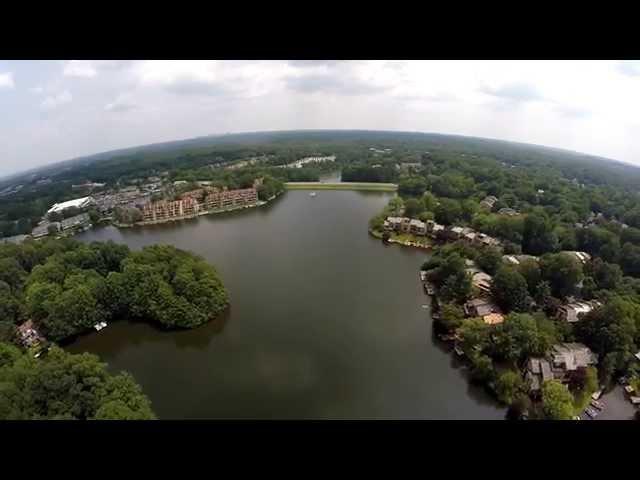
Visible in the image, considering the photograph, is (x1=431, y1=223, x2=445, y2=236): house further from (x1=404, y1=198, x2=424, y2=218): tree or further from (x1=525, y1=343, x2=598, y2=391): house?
(x1=525, y1=343, x2=598, y2=391): house

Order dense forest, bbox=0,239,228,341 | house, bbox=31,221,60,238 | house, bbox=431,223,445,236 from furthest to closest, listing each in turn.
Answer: house, bbox=31,221,60,238 < house, bbox=431,223,445,236 < dense forest, bbox=0,239,228,341

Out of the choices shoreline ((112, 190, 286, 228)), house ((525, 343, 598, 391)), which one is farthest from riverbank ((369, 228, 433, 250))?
shoreline ((112, 190, 286, 228))

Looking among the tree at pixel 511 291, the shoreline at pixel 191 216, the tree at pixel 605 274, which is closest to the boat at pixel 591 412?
the tree at pixel 511 291

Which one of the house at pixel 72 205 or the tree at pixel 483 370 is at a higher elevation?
the house at pixel 72 205

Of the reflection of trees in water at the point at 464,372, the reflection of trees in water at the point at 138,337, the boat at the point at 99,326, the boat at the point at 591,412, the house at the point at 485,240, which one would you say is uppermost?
the house at the point at 485,240

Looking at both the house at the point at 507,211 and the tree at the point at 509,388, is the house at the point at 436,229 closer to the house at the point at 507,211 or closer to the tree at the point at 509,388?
the house at the point at 507,211
